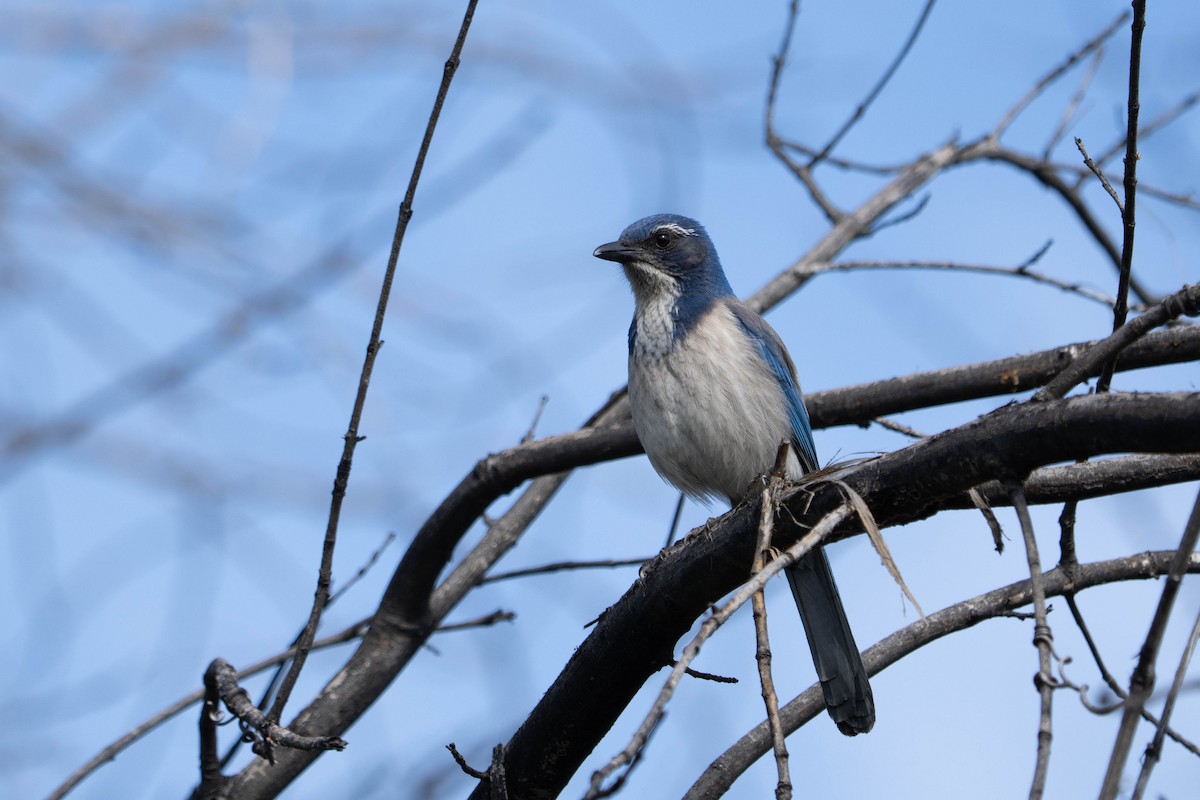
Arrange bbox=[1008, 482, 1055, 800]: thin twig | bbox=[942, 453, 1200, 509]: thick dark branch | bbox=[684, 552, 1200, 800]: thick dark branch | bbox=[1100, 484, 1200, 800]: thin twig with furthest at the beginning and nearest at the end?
bbox=[684, 552, 1200, 800]: thick dark branch, bbox=[942, 453, 1200, 509]: thick dark branch, bbox=[1008, 482, 1055, 800]: thin twig, bbox=[1100, 484, 1200, 800]: thin twig

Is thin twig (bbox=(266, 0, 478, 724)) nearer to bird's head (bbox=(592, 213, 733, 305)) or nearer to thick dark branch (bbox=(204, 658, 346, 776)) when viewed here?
thick dark branch (bbox=(204, 658, 346, 776))

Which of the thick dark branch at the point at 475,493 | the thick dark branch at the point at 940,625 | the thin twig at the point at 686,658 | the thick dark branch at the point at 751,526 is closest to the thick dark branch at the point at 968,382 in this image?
the thick dark branch at the point at 475,493

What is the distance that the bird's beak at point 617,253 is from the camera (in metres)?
6.03

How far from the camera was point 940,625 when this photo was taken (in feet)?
12.7

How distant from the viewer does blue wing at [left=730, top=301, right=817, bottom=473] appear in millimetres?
5168

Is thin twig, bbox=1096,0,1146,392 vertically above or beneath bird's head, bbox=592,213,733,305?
beneath

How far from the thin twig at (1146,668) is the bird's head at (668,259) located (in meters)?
3.88

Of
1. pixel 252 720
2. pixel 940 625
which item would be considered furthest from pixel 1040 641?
pixel 252 720

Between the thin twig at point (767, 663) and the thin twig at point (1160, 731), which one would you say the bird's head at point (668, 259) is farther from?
the thin twig at point (1160, 731)

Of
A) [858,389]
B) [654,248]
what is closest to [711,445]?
Result: [858,389]

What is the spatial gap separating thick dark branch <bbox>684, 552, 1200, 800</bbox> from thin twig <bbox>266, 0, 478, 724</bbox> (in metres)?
1.14

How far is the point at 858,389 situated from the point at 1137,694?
301 centimetres

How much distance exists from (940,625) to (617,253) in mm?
2758

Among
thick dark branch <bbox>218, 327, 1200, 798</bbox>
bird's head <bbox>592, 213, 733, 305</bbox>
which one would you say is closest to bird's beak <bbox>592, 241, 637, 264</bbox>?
bird's head <bbox>592, 213, 733, 305</bbox>
